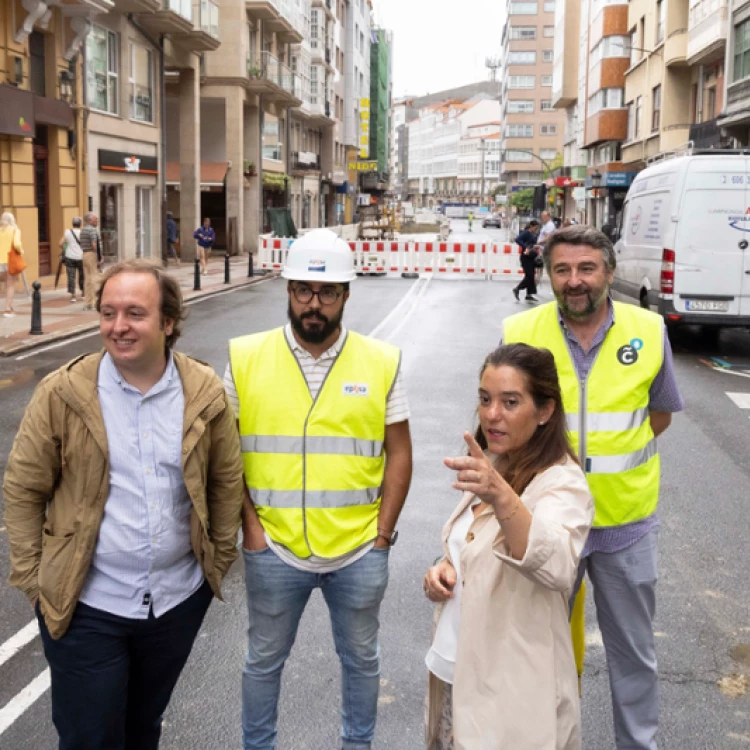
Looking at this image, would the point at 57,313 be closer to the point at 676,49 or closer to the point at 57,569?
the point at 57,569

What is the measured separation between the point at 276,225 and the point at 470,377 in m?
28.0

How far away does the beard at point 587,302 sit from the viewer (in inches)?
139

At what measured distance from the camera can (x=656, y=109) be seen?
138 ft

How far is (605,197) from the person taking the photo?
54.7 metres

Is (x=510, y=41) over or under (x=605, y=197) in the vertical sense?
over

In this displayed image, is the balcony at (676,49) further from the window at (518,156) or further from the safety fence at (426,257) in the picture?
the window at (518,156)

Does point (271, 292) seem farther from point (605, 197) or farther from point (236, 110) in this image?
point (605, 197)

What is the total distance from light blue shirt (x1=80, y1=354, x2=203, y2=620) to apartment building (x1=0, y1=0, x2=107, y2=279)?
20.0 metres

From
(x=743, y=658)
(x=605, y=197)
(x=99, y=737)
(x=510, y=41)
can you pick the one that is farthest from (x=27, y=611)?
(x=510, y=41)

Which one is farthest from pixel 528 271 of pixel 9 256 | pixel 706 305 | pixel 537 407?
pixel 537 407

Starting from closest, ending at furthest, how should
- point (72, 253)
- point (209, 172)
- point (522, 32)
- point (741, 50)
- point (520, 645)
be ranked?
point (520, 645) → point (72, 253) → point (741, 50) → point (209, 172) → point (522, 32)

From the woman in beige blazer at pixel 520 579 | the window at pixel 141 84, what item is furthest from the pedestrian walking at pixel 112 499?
the window at pixel 141 84

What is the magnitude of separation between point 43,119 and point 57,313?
6659mm

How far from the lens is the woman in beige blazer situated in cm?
253
